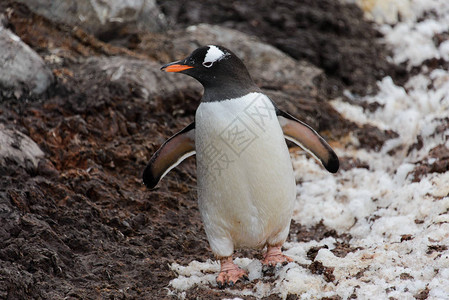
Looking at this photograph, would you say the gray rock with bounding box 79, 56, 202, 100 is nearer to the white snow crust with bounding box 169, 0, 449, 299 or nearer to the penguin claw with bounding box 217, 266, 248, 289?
the white snow crust with bounding box 169, 0, 449, 299

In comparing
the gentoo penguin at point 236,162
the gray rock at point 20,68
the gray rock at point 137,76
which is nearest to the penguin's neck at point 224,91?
the gentoo penguin at point 236,162

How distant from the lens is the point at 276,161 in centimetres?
392

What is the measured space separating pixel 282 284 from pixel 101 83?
3.02 metres

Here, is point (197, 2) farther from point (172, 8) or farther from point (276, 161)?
point (276, 161)

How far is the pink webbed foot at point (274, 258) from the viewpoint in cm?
401

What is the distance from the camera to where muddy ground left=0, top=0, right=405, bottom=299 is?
3848 mm

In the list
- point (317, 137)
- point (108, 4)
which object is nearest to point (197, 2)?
point (108, 4)

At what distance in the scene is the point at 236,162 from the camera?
385 cm

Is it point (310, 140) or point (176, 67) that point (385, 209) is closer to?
point (310, 140)

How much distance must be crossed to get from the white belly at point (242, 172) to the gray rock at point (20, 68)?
7.53 feet

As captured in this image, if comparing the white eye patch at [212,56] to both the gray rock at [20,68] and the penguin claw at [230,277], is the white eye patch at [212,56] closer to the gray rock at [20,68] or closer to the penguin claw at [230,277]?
the penguin claw at [230,277]

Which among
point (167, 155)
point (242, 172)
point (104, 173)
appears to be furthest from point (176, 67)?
point (104, 173)

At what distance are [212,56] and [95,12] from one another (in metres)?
3.48

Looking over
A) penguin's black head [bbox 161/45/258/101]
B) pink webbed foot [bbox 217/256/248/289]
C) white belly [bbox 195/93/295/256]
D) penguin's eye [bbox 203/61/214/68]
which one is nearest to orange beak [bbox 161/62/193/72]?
penguin's black head [bbox 161/45/258/101]
